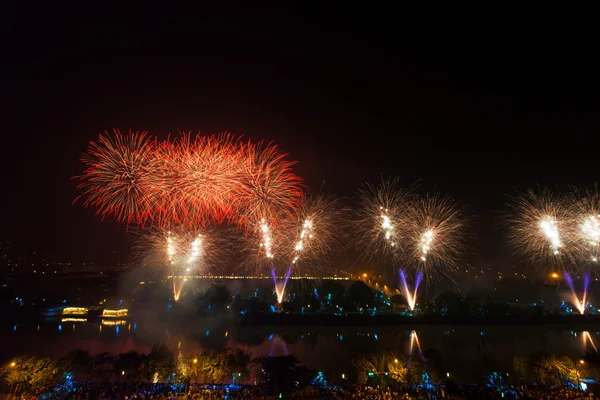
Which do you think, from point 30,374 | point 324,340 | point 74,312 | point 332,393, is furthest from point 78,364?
point 74,312

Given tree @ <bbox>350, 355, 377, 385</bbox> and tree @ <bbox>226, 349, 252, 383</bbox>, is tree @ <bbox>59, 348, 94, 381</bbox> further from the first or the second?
tree @ <bbox>350, 355, 377, 385</bbox>

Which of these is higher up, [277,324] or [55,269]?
[55,269]

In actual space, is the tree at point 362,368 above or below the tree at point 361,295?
below

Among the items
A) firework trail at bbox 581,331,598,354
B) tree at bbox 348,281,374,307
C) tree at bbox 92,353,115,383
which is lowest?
tree at bbox 92,353,115,383

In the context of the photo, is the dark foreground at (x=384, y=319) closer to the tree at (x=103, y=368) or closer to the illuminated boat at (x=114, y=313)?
the illuminated boat at (x=114, y=313)

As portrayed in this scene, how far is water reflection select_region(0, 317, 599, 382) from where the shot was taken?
22.5m

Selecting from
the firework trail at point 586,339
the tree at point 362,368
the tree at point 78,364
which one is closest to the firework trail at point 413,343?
the tree at point 362,368

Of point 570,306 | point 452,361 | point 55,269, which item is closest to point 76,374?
point 452,361

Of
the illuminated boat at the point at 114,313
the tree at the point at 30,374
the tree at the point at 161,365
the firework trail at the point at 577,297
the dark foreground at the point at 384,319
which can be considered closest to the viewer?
the tree at the point at 30,374

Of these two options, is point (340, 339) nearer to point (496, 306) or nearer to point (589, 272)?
point (496, 306)

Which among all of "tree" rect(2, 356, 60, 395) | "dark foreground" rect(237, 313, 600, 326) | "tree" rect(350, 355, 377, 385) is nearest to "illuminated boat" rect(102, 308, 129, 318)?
"dark foreground" rect(237, 313, 600, 326)

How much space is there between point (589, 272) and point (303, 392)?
44603 mm

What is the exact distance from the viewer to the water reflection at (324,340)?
22.5m

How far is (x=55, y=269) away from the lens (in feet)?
250
